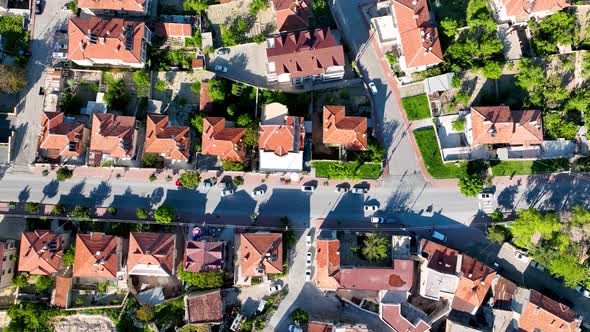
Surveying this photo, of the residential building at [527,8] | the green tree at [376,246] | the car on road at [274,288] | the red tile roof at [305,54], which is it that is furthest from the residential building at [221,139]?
the residential building at [527,8]

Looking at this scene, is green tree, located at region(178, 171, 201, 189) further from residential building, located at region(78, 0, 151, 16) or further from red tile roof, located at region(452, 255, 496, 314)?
red tile roof, located at region(452, 255, 496, 314)

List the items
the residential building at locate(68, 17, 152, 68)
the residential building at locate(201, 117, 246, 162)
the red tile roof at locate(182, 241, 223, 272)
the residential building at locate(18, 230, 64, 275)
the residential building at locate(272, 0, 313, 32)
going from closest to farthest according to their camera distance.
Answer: the red tile roof at locate(182, 241, 223, 272) → the residential building at locate(18, 230, 64, 275) → the residential building at locate(201, 117, 246, 162) → the residential building at locate(68, 17, 152, 68) → the residential building at locate(272, 0, 313, 32)

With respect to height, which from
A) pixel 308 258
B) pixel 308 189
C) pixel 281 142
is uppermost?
pixel 281 142

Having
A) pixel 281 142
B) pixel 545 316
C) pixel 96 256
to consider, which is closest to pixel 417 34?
pixel 281 142

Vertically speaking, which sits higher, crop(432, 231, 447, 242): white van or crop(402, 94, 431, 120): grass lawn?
crop(402, 94, 431, 120): grass lawn

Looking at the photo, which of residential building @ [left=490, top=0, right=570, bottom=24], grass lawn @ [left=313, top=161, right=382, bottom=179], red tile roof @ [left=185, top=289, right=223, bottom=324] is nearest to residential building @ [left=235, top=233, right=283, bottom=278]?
red tile roof @ [left=185, top=289, right=223, bottom=324]

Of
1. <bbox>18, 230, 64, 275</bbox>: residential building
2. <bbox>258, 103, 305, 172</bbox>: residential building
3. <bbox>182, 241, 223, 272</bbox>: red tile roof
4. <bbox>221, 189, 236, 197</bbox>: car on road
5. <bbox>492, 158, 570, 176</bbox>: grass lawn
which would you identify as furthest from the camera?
<bbox>221, 189, 236, 197</bbox>: car on road

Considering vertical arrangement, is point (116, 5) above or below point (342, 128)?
above

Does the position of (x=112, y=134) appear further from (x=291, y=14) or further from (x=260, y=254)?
(x=291, y=14)
